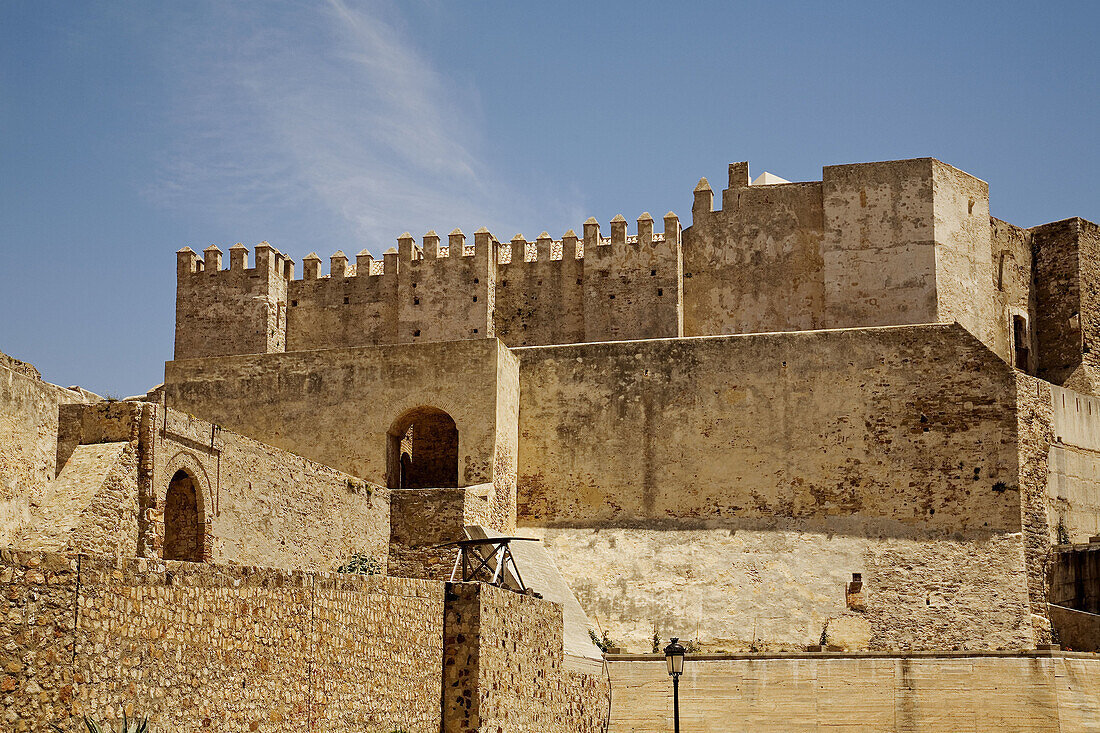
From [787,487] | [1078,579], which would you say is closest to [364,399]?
[787,487]

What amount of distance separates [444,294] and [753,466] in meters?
7.56

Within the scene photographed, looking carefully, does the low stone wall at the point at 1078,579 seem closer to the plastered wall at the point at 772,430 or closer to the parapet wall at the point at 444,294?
the plastered wall at the point at 772,430

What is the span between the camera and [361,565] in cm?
1848

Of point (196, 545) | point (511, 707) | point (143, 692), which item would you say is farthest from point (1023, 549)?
point (143, 692)

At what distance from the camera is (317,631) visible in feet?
35.0

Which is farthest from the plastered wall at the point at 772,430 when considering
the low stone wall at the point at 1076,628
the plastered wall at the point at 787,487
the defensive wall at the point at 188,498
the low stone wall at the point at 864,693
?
the defensive wall at the point at 188,498

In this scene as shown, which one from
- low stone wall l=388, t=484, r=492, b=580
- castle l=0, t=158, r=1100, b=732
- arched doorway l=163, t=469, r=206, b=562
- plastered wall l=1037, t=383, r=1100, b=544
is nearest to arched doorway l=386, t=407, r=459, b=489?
castle l=0, t=158, r=1100, b=732

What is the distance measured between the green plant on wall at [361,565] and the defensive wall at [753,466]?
0.79 meters

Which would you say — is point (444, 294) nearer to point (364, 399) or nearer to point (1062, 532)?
point (364, 399)

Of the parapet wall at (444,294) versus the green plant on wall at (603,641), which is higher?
the parapet wall at (444,294)

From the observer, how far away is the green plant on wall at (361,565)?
59.9ft

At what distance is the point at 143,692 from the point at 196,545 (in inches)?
279

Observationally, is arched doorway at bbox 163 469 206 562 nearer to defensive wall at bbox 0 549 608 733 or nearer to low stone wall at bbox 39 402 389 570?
low stone wall at bbox 39 402 389 570

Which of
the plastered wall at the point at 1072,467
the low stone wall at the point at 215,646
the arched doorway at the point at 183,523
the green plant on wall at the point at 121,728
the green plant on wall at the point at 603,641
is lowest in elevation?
the green plant on wall at the point at 603,641
